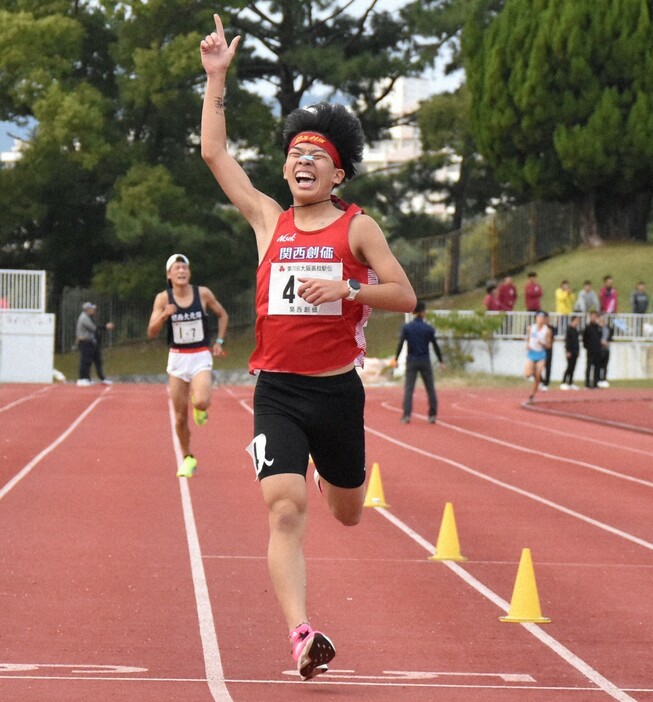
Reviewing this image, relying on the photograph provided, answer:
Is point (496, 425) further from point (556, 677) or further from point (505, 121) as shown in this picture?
point (505, 121)

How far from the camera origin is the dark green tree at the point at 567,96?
4888cm

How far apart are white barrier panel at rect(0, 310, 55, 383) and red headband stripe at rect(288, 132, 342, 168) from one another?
117ft

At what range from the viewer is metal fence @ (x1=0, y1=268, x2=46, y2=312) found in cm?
4303

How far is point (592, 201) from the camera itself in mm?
53375

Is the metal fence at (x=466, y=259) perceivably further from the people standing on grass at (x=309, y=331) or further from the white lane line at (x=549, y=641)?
the people standing on grass at (x=309, y=331)

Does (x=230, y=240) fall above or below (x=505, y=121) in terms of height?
below

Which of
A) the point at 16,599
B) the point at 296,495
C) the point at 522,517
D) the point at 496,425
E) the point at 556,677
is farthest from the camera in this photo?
the point at 496,425

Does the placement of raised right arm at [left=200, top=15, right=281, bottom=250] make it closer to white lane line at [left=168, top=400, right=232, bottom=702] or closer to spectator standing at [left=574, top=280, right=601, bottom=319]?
white lane line at [left=168, top=400, right=232, bottom=702]

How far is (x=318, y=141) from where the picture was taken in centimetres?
704

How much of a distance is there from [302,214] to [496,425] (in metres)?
20.2

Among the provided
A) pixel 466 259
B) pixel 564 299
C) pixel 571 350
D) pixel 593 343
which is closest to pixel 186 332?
pixel 571 350

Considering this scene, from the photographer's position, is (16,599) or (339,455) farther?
(16,599)

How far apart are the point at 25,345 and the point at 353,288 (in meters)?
36.7

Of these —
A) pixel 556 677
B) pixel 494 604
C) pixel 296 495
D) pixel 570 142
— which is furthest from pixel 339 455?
pixel 570 142
